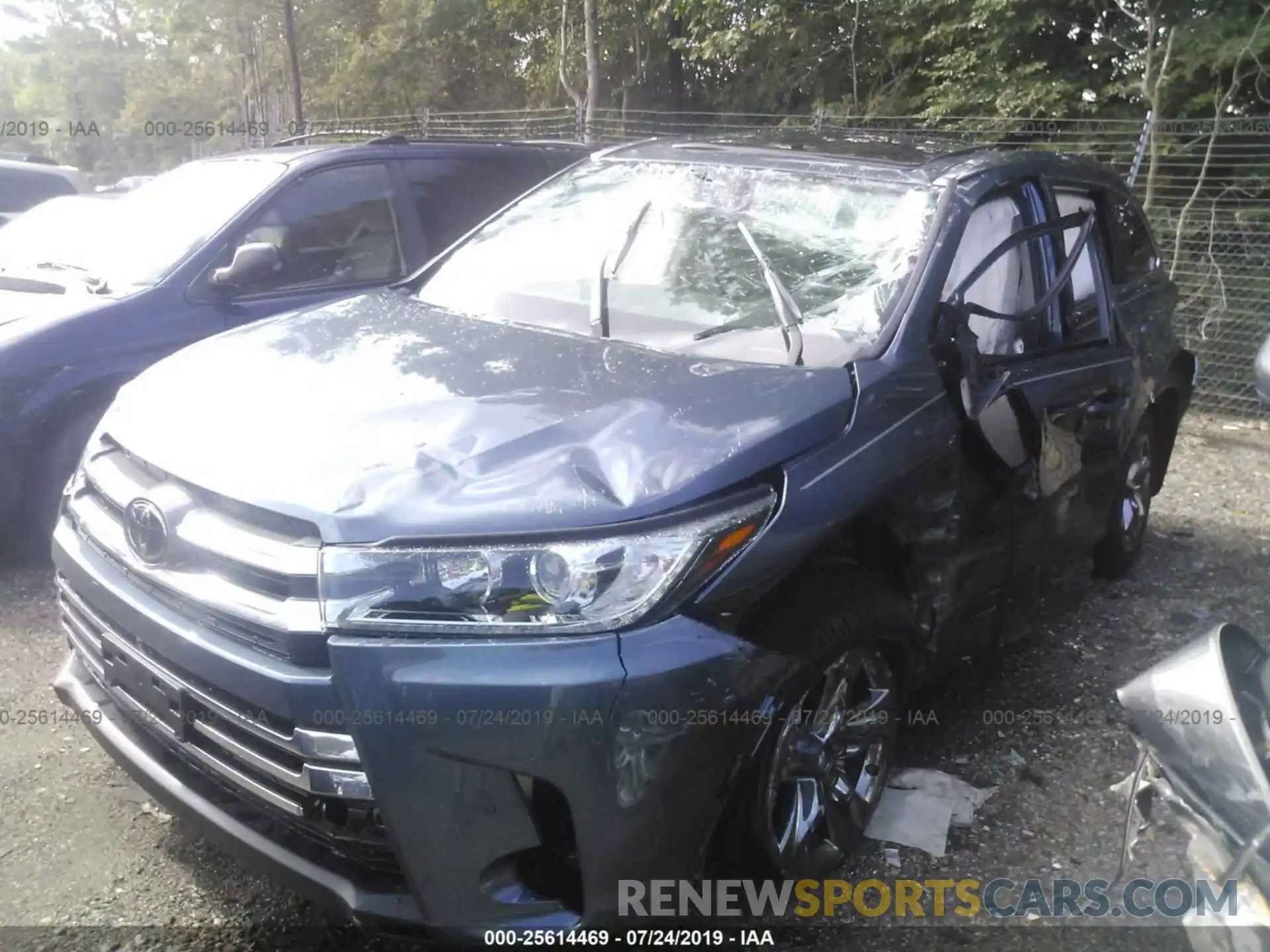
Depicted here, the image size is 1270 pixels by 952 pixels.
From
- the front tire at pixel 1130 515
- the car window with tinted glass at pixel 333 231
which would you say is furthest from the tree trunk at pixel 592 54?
the front tire at pixel 1130 515

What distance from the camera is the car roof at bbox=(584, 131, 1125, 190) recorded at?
11.2 feet

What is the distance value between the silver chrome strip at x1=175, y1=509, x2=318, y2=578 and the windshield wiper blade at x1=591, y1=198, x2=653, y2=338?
121 cm

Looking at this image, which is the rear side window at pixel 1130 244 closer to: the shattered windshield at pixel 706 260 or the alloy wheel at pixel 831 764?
the shattered windshield at pixel 706 260

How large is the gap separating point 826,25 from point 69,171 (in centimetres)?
918

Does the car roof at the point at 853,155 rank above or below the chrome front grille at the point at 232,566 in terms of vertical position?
above

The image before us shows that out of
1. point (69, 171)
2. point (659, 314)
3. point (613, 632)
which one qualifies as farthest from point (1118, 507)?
point (69, 171)

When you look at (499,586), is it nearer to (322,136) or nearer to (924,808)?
(924,808)

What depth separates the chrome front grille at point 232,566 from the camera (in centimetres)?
213

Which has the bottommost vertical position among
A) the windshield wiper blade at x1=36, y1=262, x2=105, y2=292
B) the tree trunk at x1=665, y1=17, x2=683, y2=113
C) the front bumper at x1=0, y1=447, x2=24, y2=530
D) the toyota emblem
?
the front bumper at x1=0, y1=447, x2=24, y2=530

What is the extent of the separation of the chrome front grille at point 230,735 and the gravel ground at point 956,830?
51 centimetres

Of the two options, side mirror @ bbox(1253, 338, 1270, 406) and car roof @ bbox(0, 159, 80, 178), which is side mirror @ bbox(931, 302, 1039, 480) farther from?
car roof @ bbox(0, 159, 80, 178)

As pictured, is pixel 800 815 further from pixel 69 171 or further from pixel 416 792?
pixel 69 171

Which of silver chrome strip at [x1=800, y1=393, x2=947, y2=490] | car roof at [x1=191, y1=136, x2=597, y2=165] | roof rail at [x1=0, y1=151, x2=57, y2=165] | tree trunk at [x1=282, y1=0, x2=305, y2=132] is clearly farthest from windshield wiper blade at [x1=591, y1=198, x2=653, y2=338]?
tree trunk at [x1=282, y1=0, x2=305, y2=132]

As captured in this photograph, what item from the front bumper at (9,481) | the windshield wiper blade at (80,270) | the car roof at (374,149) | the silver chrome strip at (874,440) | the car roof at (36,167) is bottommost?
the front bumper at (9,481)
